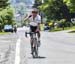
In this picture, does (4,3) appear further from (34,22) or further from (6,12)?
(34,22)

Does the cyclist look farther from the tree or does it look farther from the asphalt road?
the tree

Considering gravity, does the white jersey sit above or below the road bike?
above

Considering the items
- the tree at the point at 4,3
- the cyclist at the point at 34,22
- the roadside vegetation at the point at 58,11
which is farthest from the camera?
the tree at the point at 4,3

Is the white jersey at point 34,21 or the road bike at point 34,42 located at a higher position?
the white jersey at point 34,21

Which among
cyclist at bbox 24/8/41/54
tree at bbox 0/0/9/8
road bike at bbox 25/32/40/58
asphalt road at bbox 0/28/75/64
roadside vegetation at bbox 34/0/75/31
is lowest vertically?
roadside vegetation at bbox 34/0/75/31

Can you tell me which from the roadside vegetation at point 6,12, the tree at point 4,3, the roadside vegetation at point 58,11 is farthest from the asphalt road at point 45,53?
the tree at point 4,3

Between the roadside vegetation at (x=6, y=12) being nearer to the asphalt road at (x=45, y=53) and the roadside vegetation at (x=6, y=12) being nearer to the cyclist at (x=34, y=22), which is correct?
the asphalt road at (x=45, y=53)

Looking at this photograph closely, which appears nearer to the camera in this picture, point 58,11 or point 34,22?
point 34,22

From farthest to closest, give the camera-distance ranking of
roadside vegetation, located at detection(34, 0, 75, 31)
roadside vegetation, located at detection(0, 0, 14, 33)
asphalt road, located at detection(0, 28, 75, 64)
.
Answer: roadside vegetation, located at detection(34, 0, 75, 31), roadside vegetation, located at detection(0, 0, 14, 33), asphalt road, located at detection(0, 28, 75, 64)

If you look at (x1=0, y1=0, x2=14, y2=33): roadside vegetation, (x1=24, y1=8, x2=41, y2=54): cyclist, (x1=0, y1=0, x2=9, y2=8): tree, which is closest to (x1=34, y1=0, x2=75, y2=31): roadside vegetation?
(x1=0, y1=0, x2=14, y2=33): roadside vegetation

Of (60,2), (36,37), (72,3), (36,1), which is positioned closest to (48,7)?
(60,2)

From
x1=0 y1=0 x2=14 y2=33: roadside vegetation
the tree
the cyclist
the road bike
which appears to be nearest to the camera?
the cyclist

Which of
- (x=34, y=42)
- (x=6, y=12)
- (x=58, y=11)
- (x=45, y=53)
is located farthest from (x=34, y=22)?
(x=58, y=11)

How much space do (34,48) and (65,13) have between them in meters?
80.7
